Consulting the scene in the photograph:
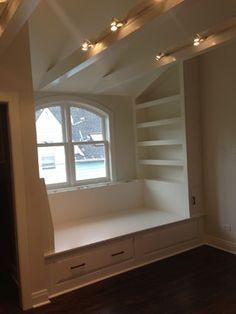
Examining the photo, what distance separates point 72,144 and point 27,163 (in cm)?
167

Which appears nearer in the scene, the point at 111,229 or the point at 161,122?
the point at 111,229

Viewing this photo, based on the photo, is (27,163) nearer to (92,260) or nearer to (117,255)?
(92,260)

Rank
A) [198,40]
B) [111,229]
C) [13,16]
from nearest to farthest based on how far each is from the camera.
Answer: [13,16]
[198,40]
[111,229]

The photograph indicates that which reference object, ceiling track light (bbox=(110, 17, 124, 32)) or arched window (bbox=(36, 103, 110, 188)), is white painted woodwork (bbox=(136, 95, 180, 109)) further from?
ceiling track light (bbox=(110, 17, 124, 32))

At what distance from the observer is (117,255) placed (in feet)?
11.4

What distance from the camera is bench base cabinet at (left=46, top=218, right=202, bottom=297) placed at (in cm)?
309

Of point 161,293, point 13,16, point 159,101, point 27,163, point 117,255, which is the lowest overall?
point 161,293

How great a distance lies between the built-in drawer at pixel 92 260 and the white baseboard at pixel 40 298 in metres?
0.16

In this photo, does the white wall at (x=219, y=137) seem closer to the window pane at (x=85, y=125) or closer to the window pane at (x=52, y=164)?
the window pane at (x=85, y=125)

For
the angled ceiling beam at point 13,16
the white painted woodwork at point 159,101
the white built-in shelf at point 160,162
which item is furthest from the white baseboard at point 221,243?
the angled ceiling beam at point 13,16

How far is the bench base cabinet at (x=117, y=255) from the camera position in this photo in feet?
10.1

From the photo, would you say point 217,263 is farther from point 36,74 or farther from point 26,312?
point 36,74

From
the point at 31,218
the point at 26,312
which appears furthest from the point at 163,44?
the point at 26,312

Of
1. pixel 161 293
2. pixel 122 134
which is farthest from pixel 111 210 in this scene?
pixel 161 293
